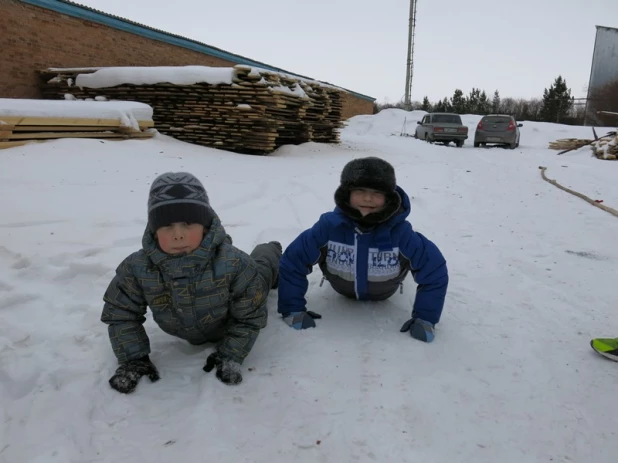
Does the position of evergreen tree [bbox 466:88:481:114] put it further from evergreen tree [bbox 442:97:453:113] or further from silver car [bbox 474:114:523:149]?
silver car [bbox 474:114:523:149]

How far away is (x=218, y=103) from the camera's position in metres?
9.90

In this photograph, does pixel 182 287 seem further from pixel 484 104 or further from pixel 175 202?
pixel 484 104

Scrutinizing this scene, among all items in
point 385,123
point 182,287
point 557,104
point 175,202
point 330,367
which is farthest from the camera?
point 557,104

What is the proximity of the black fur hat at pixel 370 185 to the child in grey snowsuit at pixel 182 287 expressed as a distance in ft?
2.22

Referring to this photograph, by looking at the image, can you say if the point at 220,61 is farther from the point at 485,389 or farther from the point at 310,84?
the point at 485,389

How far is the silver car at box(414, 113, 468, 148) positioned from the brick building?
10270 millimetres

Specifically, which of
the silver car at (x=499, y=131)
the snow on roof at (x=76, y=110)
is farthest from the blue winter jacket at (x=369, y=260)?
the silver car at (x=499, y=131)

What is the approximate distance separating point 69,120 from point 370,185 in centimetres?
667

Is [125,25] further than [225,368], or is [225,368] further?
[125,25]

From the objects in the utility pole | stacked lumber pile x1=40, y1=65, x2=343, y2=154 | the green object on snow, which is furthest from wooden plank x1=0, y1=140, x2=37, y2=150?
the utility pole

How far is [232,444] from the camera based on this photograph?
1679mm

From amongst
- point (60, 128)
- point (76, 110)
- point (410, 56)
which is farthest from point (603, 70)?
point (60, 128)

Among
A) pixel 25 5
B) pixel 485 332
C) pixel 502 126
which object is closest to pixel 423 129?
pixel 502 126

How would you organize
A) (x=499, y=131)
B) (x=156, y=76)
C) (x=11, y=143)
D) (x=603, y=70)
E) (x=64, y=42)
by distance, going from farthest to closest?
1. (x=603, y=70)
2. (x=499, y=131)
3. (x=64, y=42)
4. (x=156, y=76)
5. (x=11, y=143)
